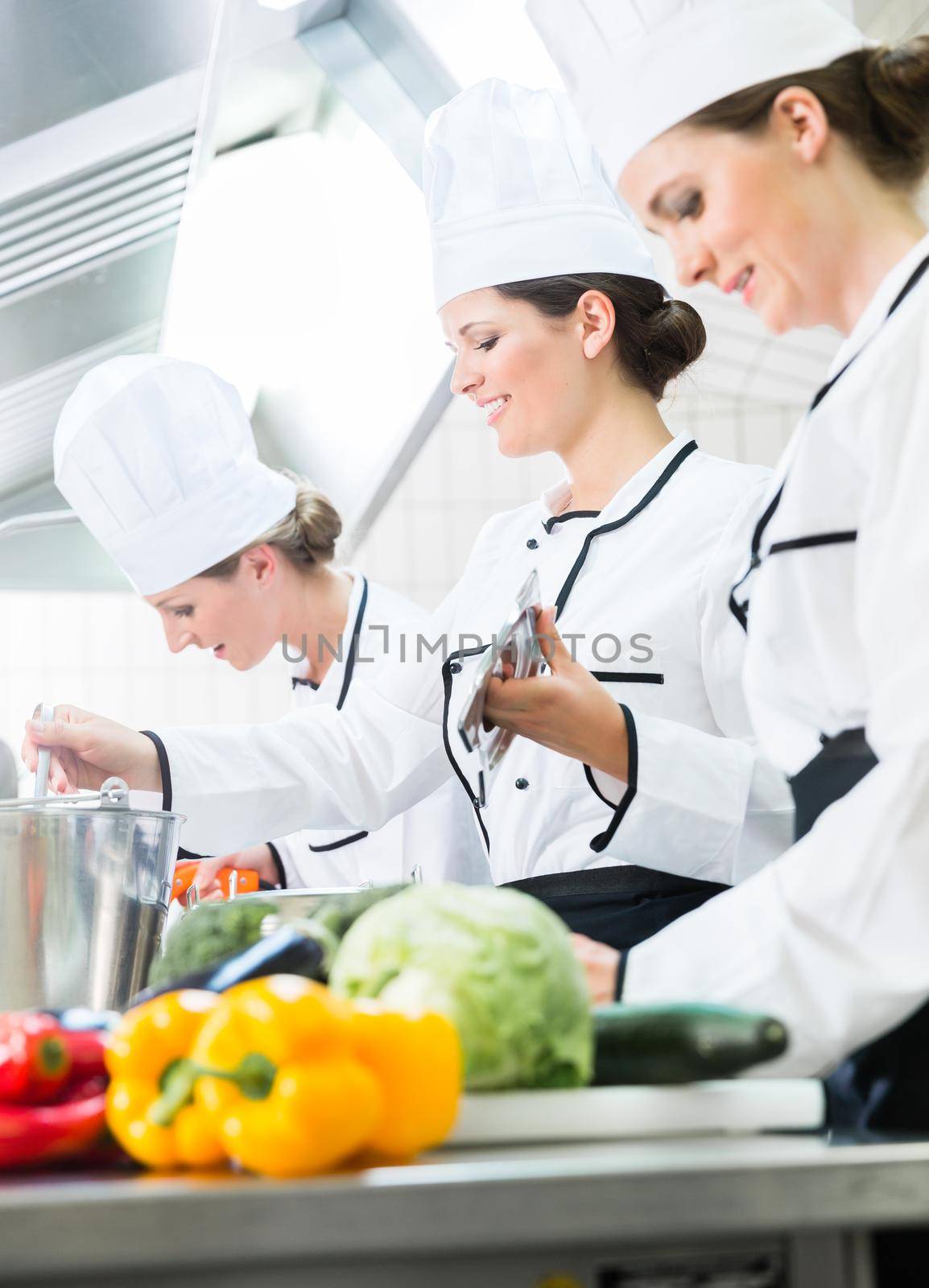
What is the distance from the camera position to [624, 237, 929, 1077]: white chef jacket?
28.3 inches

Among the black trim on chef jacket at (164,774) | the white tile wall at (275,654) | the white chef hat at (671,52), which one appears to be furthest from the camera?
the white tile wall at (275,654)

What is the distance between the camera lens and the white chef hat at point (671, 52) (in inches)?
37.0

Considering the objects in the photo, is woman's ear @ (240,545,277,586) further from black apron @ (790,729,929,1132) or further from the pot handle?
black apron @ (790,729,929,1132)

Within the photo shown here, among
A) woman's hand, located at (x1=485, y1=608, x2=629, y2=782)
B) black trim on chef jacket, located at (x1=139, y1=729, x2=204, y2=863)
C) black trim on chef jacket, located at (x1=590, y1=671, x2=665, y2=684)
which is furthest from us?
black trim on chef jacket, located at (x1=139, y1=729, x2=204, y2=863)

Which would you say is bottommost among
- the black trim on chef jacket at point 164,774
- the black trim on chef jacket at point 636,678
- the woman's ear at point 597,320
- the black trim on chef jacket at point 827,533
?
the black trim on chef jacket at point 164,774

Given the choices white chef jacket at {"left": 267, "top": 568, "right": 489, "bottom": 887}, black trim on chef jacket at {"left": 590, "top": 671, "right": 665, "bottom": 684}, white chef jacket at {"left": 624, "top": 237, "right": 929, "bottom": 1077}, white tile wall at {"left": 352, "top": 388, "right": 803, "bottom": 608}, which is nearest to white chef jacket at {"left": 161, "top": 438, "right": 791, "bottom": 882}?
black trim on chef jacket at {"left": 590, "top": 671, "right": 665, "bottom": 684}

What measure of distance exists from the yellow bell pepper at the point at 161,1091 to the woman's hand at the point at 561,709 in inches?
22.6

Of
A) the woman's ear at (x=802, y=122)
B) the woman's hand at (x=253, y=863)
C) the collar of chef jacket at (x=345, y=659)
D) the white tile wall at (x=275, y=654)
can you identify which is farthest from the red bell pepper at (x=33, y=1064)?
the white tile wall at (x=275, y=654)

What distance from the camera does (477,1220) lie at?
1.69ft

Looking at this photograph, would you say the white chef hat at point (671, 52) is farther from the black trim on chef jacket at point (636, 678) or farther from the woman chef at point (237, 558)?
the woman chef at point (237, 558)

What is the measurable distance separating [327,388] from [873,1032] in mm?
1795

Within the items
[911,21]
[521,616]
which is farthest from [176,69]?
[911,21]

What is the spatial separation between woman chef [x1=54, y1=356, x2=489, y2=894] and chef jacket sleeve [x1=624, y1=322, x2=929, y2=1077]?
1132 millimetres

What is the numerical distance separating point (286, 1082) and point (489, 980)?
138 millimetres
